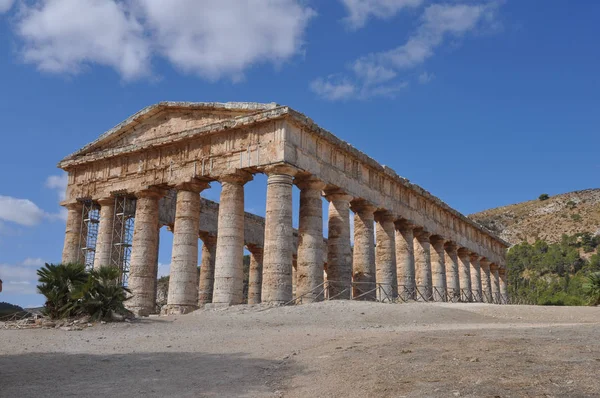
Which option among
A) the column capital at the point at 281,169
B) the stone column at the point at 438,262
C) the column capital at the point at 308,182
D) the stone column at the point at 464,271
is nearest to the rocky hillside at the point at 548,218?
the stone column at the point at 464,271

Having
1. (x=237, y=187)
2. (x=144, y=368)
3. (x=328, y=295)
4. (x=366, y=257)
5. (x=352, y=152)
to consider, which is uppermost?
(x=352, y=152)

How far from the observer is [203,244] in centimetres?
3278

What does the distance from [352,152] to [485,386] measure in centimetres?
1915

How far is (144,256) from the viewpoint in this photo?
2517 cm

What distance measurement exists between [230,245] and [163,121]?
7577 millimetres

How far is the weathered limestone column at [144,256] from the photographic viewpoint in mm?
24719

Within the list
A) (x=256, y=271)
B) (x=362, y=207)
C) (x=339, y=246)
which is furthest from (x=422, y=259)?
(x=256, y=271)

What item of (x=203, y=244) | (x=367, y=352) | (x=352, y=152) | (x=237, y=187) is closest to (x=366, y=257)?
(x=352, y=152)

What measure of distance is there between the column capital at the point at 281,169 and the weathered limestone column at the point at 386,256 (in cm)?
802

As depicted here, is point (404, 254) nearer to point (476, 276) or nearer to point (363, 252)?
point (363, 252)

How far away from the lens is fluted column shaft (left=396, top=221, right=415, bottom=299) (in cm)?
2964

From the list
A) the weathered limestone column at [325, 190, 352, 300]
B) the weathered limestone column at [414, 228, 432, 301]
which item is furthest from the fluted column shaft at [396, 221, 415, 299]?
the weathered limestone column at [325, 190, 352, 300]

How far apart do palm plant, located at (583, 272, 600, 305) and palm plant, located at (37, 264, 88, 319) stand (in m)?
20.4

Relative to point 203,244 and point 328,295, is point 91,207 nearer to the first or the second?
point 203,244
